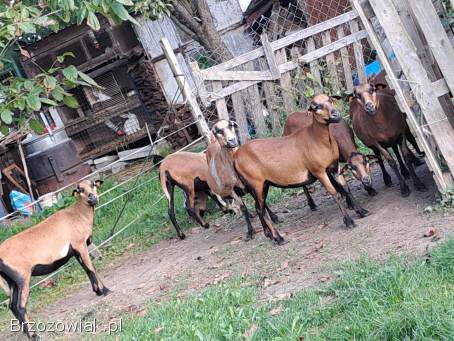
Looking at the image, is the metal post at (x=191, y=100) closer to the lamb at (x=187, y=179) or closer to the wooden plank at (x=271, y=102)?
the lamb at (x=187, y=179)

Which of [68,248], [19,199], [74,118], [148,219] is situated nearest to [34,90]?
[68,248]

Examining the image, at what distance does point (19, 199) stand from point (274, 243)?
9.39 metres

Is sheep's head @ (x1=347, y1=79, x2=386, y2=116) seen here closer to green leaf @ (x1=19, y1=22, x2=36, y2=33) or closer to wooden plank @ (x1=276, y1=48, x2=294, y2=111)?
green leaf @ (x1=19, y1=22, x2=36, y2=33)

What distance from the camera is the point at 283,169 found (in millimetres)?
6648

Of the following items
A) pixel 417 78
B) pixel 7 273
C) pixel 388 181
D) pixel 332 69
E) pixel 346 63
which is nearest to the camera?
pixel 417 78

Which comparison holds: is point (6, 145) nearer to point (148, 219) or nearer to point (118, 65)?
point (118, 65)

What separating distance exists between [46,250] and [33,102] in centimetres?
285

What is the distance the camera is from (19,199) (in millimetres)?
14391

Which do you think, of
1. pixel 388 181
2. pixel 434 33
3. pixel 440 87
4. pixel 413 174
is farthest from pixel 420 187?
pixel 434 33

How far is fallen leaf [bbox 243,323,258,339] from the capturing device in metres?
4.30

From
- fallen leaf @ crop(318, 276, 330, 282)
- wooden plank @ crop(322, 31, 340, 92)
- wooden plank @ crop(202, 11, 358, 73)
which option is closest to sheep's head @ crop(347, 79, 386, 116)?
fallen leaf @ crop(318, 276, 330, 282)

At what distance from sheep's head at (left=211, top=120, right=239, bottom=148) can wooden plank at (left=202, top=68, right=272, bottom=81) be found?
2024 millimetres

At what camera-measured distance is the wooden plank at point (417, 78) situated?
5.71 metres

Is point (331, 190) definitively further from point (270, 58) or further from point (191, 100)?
point (270, 58)
